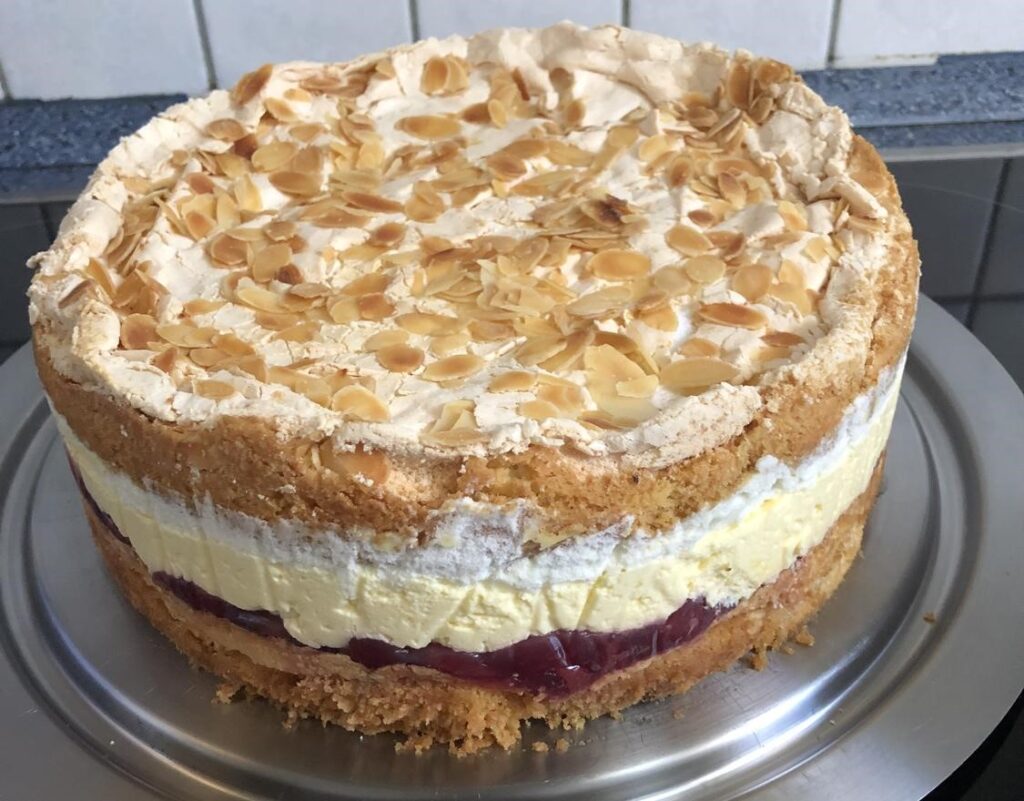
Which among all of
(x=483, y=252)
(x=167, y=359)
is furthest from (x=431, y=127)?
(x=167, y=359)

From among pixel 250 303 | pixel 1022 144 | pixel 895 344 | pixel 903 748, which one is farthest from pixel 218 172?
pixel 1022 144

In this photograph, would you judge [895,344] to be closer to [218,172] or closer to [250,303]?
[250,303]

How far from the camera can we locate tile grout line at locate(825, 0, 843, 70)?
1.87 m

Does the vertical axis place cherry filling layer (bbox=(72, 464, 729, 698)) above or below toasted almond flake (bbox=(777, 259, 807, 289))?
below

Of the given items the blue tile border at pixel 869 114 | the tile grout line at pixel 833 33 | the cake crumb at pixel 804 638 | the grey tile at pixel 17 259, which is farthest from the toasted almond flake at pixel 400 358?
the tile grout line at pixel 833 33

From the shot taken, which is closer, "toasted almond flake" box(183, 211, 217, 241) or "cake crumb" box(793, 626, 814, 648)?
"cake crumb" box(793, 626, 814, 648)

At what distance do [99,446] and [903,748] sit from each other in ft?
2.47

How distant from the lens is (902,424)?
54.4 inches

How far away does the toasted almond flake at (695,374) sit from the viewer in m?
1.01

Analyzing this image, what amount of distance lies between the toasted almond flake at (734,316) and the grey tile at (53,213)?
3.65ft

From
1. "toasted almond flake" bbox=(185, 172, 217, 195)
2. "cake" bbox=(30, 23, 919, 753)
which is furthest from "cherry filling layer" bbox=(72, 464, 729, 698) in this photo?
"toasted almond flake" bbox=(185, 172, 217, 195)

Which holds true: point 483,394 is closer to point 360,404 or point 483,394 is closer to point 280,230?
point 360,404

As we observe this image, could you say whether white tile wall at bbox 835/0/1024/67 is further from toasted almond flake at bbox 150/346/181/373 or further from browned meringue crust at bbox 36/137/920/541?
toasted almond flake at bbox 150/346/181/373

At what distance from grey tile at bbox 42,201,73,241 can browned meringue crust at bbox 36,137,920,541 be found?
847 millimetres
